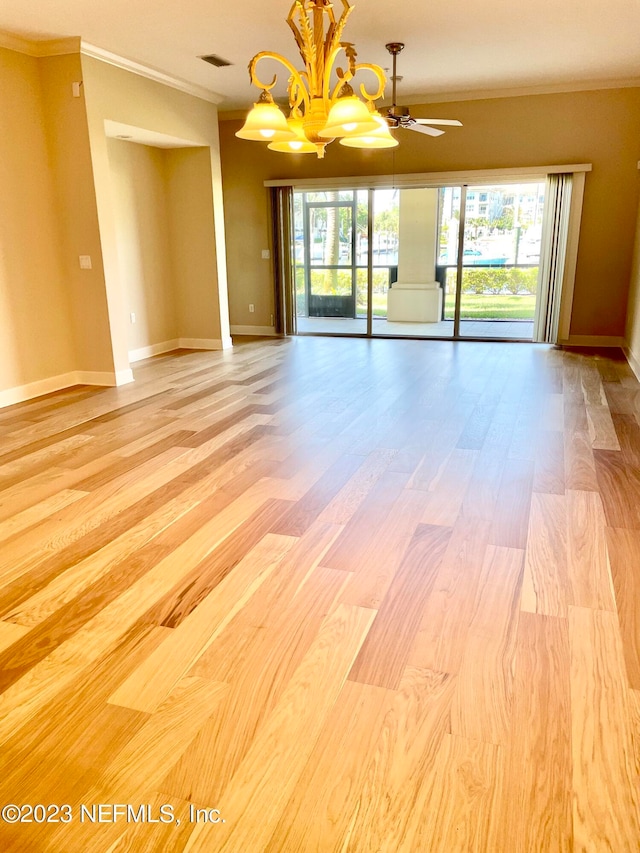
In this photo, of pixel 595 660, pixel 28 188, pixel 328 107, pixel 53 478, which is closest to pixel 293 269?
pixel 28 188

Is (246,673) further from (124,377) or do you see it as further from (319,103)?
(124,377)

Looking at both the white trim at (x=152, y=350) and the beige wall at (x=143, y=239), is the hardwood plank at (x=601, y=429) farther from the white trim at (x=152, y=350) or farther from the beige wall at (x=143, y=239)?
the beige wall at (x=143, y=239)

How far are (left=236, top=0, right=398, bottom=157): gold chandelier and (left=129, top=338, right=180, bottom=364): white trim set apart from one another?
166 inches

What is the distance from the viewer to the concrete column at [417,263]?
30.0ft

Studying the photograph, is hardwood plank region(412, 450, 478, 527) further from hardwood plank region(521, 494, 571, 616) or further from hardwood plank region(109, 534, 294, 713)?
hardwood plank region(109, 534, 294, 713)

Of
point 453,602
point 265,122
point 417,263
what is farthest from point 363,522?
point 417,263

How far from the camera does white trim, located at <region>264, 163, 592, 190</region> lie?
24.1 ft

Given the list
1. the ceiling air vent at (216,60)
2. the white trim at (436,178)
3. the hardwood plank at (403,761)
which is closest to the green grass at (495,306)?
the white trim at (436,178)

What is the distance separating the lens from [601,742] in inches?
63.1

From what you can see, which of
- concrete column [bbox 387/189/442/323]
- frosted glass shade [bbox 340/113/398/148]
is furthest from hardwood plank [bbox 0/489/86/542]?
concrete column [bbox 387/189/442/323]

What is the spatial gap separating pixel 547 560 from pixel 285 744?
56.6 inches

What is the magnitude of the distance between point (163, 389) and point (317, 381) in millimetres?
1519

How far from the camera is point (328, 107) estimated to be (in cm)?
363

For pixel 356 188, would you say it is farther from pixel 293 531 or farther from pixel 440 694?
pixel 440 694
